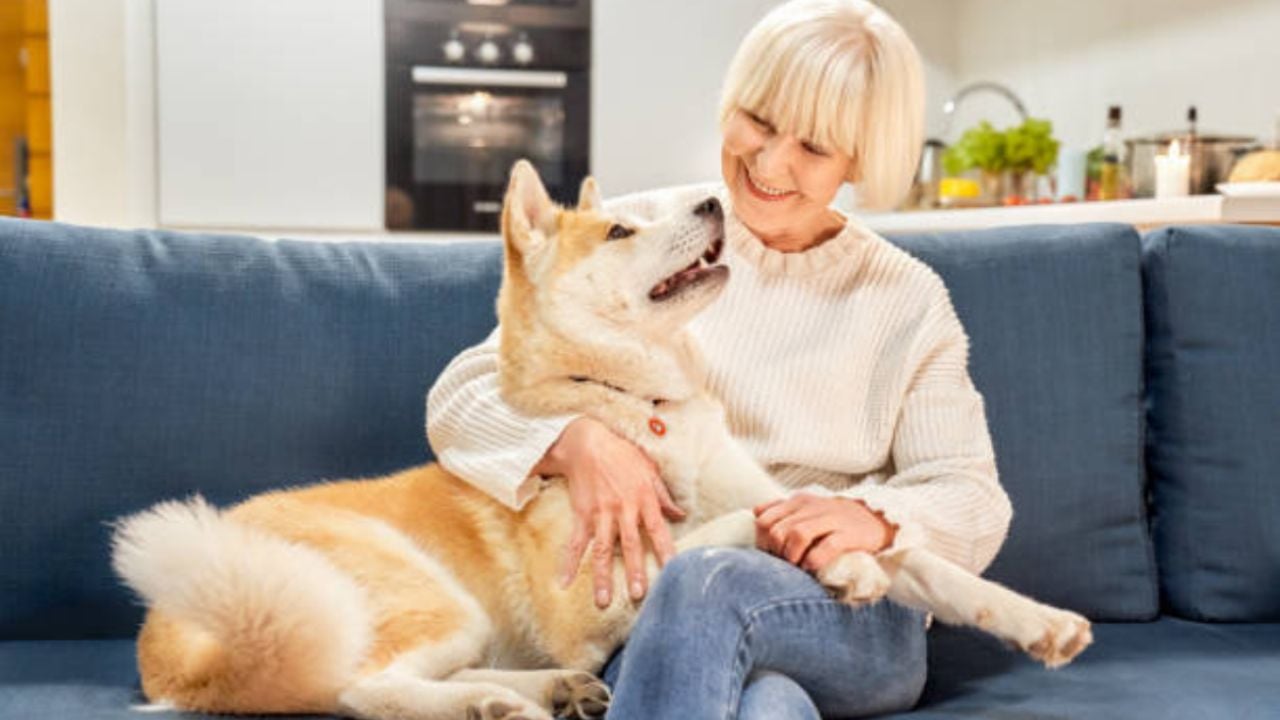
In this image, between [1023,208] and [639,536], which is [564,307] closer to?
[639,536]

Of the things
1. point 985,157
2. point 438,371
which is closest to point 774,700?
point 438,371

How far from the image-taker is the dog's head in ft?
4.86

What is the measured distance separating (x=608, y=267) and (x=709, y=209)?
5.5 inches

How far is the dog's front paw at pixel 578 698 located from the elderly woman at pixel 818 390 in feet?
0.24

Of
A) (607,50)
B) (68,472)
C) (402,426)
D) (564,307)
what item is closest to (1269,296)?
(564,307)

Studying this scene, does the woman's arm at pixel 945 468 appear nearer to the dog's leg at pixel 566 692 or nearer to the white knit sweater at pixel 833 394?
the white knit sweater at pixel 833 394

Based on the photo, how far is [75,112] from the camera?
3928mm

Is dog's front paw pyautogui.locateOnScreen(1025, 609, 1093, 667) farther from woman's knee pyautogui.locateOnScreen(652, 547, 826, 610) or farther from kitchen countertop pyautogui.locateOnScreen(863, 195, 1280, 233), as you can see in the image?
kitchen countertop pyautogui.locateOnScreen(863, 195, 1280, 233)

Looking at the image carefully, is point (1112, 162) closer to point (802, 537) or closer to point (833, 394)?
point (833, 394)

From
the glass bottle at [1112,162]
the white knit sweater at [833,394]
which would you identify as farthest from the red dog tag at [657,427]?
the glass bottle at [1112,162]

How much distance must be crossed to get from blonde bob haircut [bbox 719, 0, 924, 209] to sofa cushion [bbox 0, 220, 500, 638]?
1.65ft

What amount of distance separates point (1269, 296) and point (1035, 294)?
1.15 ft

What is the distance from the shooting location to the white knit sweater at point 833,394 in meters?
1.49

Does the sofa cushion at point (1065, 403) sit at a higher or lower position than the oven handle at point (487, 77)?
lower
